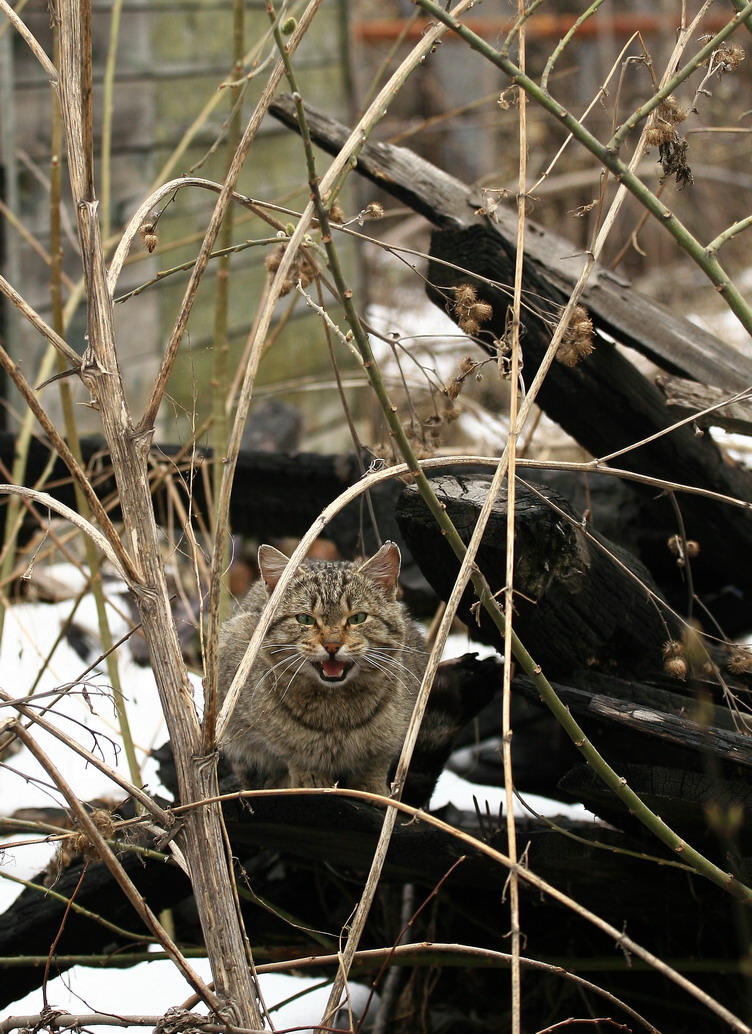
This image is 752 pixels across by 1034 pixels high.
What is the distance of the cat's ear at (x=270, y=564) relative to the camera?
250cm

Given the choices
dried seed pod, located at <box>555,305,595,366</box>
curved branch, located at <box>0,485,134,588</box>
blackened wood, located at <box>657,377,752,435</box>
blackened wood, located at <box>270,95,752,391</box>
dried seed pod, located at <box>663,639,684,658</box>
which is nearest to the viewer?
curved branch, located at <box>0,485,134,588</box>

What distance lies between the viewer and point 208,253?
163cm

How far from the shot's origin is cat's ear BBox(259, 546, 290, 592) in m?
2.50

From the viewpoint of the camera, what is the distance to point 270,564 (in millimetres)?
2527

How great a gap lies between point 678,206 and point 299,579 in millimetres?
8762

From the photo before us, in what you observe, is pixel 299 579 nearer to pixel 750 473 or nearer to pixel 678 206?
pixel 750 473

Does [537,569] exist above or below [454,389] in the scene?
below

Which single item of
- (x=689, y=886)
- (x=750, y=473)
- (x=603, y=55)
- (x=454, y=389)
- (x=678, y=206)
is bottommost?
(x=689, y=886)

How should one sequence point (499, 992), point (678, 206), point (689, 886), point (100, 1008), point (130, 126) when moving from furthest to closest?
1. point (678, 206)
2. point (130, 126)
3. point (499, 992)
4. point (100, 1008)
5. point (689, 886)

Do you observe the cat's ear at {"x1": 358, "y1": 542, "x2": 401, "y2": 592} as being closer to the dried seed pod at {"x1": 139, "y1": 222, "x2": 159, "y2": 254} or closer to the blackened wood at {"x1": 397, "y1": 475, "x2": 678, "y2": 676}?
the blackened wood at {"x1": 397, "y1": 475, "x2": 678, "y2": 676}

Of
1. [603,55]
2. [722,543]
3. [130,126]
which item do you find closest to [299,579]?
[722,543]

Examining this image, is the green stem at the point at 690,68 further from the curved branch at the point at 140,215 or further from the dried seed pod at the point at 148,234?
the dried seed pod at the point at 148,234

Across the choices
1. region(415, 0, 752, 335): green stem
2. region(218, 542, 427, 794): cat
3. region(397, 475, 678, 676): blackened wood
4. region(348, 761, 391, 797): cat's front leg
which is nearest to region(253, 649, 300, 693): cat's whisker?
region(218, 542, 427, 794): cat

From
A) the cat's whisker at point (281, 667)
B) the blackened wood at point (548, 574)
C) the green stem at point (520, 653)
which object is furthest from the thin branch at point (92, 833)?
the cat's whisker at point (281, 667)
